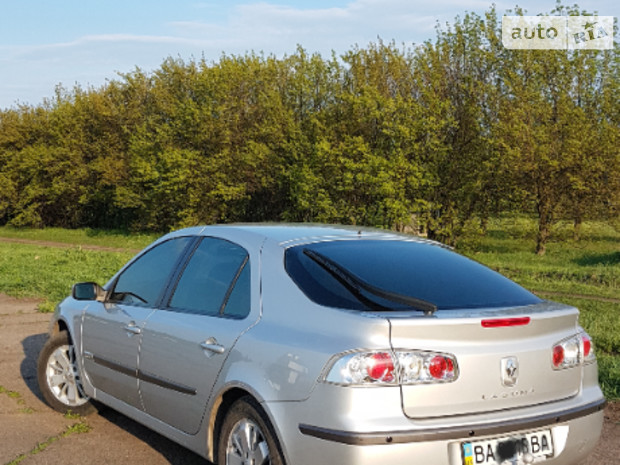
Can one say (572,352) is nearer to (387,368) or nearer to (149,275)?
(387,368)

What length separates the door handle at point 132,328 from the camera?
488 cm

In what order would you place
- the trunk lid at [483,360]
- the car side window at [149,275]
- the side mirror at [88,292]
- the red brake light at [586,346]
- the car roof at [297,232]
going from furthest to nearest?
1. the side mirror at [88,292]
2. the car side window at [149,275]
3. the car roof at [297,232]
4. the red brake light at [586,346]
5. the trunk lid at [483,360]

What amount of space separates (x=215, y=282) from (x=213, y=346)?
19.7 inches

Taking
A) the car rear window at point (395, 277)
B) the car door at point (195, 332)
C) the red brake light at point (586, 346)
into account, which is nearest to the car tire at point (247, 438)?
the car door at point (195, 332)

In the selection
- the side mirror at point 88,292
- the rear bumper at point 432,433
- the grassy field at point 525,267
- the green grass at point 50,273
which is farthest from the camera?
the green grass at point 50,273

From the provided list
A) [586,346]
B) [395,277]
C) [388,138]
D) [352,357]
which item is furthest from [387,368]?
[388,138]

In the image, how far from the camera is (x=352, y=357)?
3.32m

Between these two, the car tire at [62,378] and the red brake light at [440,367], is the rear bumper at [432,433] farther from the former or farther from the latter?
the car tire at [62,378]

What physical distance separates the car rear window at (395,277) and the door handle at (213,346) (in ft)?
1.76

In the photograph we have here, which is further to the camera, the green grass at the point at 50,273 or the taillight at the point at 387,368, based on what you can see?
the green grass at the point at 50,273

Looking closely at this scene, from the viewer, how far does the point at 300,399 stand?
3.44 meters
